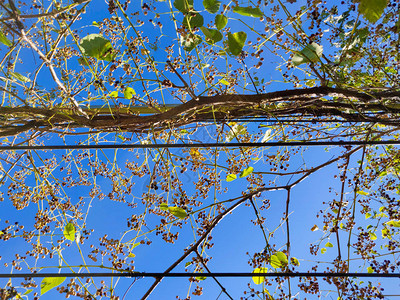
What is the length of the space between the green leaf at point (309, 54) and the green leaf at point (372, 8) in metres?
0.26

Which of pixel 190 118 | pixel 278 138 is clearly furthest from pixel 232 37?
pixel 278 138

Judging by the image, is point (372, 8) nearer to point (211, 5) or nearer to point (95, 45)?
point (211, 5)

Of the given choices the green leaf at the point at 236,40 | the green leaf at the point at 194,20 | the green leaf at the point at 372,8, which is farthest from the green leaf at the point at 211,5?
the green leaf at the point at 372,8

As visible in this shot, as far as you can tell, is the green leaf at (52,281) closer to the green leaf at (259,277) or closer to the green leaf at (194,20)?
the green leaf at (259,277)

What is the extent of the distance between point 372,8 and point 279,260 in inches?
46.9

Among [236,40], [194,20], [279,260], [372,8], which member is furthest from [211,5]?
[279,260]

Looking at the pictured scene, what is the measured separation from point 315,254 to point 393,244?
0.60 metres

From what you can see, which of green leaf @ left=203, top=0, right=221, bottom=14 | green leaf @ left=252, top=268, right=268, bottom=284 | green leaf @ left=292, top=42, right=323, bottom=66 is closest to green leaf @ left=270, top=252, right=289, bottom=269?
green leaf @ left=252, top=268, right=268, bottom=284

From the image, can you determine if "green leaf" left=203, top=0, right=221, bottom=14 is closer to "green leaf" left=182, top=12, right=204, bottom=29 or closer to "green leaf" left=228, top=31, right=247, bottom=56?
"green leaf" left=182, top=12, right=204, bottom=29

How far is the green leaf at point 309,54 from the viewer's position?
1.35 metres

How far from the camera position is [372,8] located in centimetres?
109

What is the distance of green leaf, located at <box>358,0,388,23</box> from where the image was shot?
1067 mm

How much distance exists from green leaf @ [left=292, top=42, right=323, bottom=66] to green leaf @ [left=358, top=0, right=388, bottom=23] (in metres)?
0.26

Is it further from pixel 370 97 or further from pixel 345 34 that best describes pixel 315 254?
pixel 345 34
